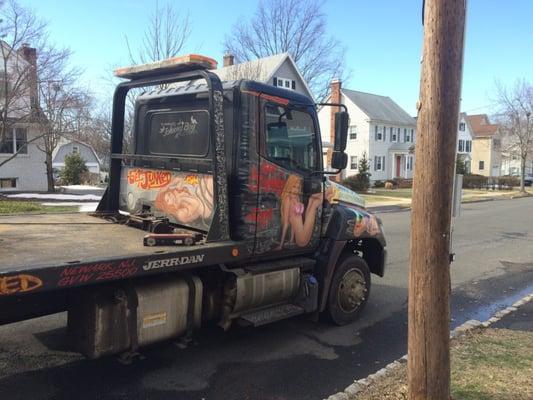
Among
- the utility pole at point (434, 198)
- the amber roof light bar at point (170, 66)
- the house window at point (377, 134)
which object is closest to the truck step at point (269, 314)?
the utility pole at point (434, 198)

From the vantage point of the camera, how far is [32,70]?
63.5 ft

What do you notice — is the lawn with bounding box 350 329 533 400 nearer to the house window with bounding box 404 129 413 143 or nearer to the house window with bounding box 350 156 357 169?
the house window with bounding box 350 156 357 169

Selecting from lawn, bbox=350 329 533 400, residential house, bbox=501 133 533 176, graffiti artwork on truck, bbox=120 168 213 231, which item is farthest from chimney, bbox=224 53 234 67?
lawn, bbox=350 329 533 400

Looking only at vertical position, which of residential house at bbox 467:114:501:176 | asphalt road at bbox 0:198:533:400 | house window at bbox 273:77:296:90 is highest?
house window at bbox 273:77:296:90

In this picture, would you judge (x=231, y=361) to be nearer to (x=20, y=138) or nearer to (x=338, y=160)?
(x=338, y=160)

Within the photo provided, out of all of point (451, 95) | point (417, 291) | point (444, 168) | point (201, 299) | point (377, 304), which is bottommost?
point (377, 304)

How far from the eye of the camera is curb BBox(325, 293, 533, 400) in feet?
12.5

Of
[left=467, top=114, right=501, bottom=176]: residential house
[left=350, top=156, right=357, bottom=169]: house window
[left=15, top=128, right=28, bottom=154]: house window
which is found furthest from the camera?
[left=467, top=114, right=501, bottom=176]: residential house

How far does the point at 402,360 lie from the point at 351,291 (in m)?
1.47

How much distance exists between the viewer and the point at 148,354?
15.5 ft

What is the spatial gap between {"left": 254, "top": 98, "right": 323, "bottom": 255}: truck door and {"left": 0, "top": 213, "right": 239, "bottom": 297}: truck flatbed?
0.60 m

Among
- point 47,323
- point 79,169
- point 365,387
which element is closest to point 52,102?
point 79,169

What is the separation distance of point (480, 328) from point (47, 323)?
4.79m

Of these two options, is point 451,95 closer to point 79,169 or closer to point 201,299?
point 201,299
